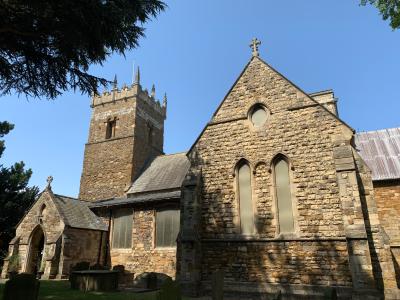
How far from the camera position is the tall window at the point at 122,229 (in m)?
20.5

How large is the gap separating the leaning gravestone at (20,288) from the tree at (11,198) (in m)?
19.7

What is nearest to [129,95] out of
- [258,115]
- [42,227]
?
[42,227]

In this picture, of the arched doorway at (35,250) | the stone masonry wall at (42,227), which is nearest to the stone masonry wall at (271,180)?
the stone masonry wall at (42,227)

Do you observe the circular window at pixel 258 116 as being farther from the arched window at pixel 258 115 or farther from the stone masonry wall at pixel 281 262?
the stone masonry wall at pixel 281 262

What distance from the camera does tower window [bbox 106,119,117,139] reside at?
99.9 ft

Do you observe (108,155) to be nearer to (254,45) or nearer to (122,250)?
(122,250)

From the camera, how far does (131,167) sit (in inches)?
1064

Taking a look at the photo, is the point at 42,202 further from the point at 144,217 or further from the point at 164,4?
the point at 164,4

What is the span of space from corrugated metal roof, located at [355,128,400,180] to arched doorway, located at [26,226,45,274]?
20.3 meters

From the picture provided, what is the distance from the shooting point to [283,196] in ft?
38.8

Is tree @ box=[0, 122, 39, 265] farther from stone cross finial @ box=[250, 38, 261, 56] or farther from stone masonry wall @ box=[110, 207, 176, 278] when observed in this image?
stone cross finial @ box=[250, 38, 261, 56]

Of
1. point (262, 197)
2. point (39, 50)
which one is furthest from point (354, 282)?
point (39, 50)

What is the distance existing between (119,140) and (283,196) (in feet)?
66.9

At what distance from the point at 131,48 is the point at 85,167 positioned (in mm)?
20941
